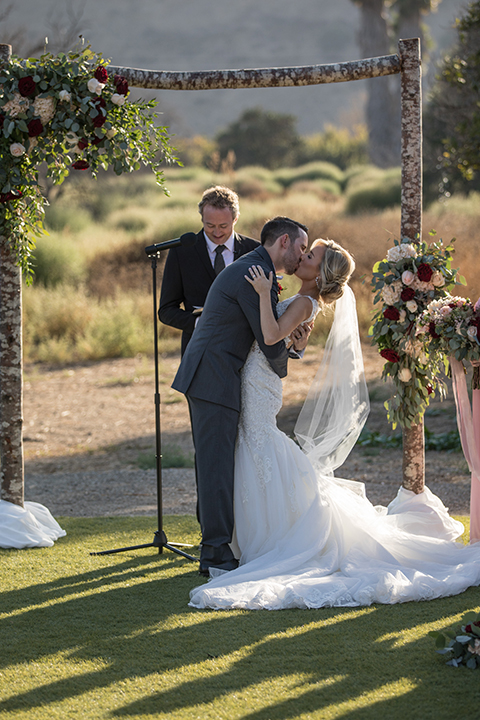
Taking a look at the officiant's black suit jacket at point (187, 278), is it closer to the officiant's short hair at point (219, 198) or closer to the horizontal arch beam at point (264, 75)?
the officiant's short hair at point (219, 198)

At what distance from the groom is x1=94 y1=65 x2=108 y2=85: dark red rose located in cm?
130

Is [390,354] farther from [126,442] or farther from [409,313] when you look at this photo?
[126,442]

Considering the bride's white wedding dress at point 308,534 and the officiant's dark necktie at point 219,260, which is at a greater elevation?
the officiant's dark necktie at point 219,260

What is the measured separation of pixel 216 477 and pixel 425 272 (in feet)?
5.38

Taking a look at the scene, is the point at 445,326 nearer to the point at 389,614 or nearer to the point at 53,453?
the point at 389,614

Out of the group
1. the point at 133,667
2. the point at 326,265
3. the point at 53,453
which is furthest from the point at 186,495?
the point at 133,667

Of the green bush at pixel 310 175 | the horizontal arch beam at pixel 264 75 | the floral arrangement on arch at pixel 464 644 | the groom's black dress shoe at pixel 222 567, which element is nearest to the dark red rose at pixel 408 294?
the horizontal arch beam at pixel 264 75

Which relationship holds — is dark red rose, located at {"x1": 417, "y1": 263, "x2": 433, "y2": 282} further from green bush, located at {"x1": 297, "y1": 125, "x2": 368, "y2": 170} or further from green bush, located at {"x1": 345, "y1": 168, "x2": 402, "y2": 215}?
green bush, located at {"x1": 297, "y1": 125, "x2": 368, "y2": 170}

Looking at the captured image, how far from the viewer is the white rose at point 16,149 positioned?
14.3 feet

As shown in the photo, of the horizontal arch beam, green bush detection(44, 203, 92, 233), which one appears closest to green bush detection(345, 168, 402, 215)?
green bush detection(44, 203, 92, 233)

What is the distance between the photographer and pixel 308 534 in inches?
164

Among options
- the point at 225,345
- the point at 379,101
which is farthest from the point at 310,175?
the point at 225,345

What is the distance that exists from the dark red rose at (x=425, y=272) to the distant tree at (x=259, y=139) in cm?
3198

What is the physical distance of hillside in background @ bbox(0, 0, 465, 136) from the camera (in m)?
70.1
